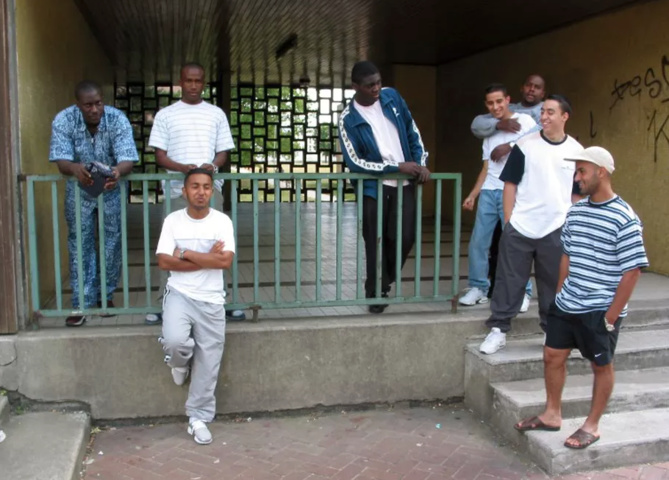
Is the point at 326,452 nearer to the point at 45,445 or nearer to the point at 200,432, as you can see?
the point at 200,432

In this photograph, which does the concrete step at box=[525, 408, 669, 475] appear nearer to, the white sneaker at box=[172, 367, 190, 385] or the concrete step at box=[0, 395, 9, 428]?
the white sneaker at box=[172, 367, 190, 385]

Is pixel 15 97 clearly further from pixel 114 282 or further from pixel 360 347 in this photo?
pixel 360 347

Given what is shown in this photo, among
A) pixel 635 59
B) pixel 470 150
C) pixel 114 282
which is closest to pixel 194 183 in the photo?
pixel 114 282

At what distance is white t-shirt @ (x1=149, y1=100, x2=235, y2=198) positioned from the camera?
4.32 metres

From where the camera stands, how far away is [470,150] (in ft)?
35.1

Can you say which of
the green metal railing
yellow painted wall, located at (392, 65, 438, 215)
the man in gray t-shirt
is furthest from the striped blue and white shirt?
yellow painted wall, located at (392, 65, 438, 215)

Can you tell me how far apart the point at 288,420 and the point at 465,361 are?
132 cm

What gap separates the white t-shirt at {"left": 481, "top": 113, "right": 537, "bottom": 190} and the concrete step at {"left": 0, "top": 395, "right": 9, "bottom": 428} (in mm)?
3585

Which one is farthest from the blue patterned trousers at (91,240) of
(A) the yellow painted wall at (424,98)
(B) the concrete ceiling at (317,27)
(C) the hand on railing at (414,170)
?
(A) the yellow painted wall at (424,98)

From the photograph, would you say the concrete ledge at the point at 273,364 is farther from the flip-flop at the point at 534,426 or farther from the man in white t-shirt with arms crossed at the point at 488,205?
the flip-flop at the point at 534,426

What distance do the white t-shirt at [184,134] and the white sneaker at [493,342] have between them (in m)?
2.25

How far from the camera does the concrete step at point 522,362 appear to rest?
4.34 meters

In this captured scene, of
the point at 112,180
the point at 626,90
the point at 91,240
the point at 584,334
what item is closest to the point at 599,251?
the point at 584,334

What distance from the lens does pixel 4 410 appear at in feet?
12.4
